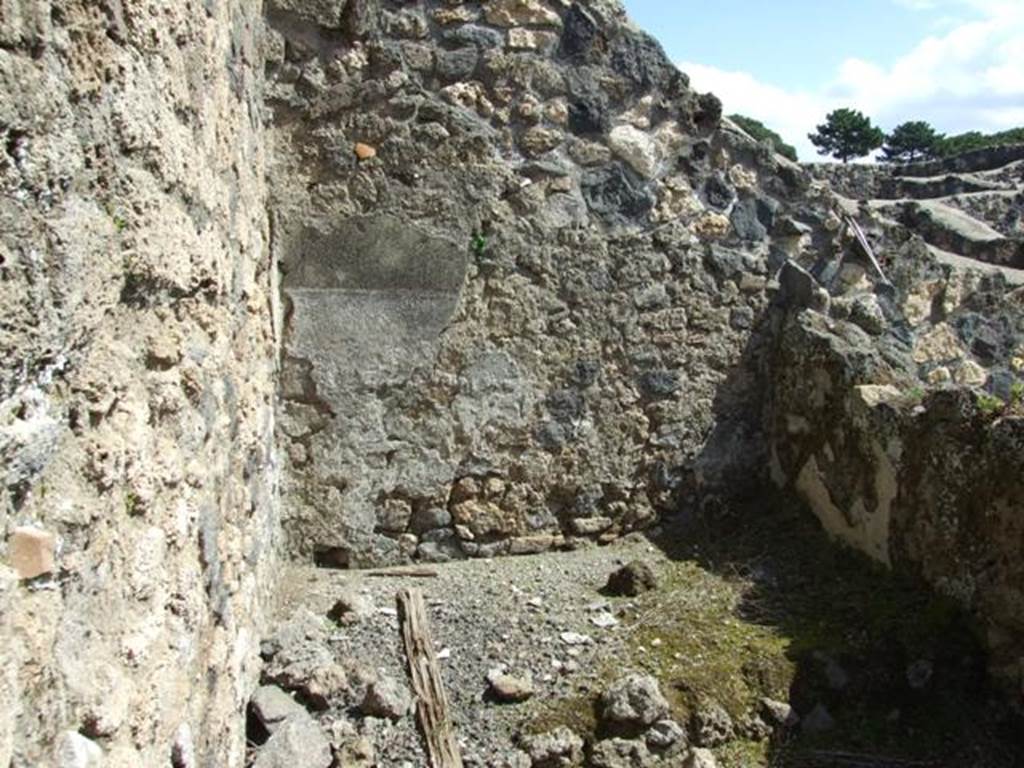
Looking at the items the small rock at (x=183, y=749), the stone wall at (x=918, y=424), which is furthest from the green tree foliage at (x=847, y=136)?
the small rock at (x=183, y=749)

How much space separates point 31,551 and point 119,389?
0.43 meters

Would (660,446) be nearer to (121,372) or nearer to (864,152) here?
(121,372)

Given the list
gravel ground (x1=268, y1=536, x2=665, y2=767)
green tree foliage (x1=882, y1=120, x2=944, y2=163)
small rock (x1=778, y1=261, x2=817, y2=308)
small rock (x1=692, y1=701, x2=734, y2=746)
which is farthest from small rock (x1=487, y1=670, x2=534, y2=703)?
green tree foliage (x1=882, y1=120, x2=944, y2=163)

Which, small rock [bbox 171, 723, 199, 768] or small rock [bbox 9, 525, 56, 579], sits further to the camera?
small rock [bbox 171, 723, 199, 768]

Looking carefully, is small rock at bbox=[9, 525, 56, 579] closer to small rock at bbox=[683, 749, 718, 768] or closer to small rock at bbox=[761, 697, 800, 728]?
small rock at bbox=[683, 749, 718, 768]

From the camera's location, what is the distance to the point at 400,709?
3.26m

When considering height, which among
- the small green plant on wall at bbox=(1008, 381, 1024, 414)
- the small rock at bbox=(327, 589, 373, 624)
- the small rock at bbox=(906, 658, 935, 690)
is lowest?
the small rock at bbox=(327, 589, 373, 624)

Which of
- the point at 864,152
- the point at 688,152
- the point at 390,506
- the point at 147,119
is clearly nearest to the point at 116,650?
the point at 147,119

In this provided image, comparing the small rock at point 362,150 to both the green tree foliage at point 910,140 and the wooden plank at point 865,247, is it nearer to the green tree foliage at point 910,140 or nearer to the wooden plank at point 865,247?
the wooden plank at point 865,247


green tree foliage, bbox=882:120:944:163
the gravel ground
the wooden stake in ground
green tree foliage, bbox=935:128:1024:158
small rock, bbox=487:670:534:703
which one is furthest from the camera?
green tree foliage, bbox=882:120:944:163

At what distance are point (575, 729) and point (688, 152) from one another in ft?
7.89

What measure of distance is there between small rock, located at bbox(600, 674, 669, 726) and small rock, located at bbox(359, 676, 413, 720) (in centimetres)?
59

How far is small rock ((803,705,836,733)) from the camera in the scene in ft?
10.9

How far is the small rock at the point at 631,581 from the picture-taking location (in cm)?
402
